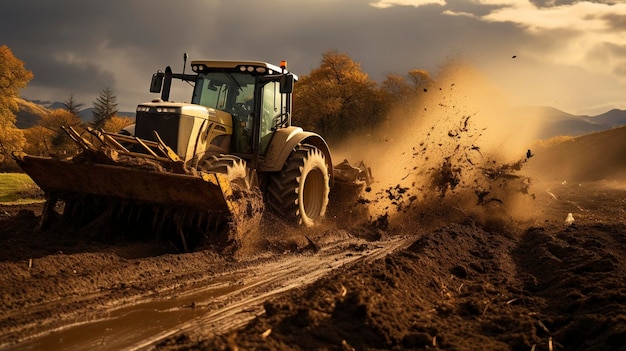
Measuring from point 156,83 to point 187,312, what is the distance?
617 centimetres

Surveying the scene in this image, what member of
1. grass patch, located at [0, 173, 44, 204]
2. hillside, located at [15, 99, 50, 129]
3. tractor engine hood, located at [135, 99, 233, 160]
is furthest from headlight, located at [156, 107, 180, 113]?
hillside, located at [15, 99, 50, 129]

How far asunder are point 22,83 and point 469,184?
30.6m

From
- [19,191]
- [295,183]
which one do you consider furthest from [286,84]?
[19,191]

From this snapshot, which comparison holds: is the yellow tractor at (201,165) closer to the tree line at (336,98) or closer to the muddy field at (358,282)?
the muddy field at (358,282)

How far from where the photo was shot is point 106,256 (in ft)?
21.8

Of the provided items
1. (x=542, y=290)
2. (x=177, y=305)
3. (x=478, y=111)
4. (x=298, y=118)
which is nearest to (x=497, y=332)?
(x=542, y=290)

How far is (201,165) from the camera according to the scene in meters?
8.79

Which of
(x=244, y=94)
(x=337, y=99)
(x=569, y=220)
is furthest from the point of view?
(x=337, y=99)

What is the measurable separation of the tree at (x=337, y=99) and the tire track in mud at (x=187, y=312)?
31272 mm

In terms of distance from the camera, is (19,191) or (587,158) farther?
(587,158)

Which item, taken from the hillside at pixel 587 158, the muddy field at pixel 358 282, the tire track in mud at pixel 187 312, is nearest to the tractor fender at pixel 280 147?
the muddy field at pixel 358 282

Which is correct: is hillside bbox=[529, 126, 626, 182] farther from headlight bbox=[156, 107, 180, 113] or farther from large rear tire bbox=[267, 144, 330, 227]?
headlight bbox=[156, 107, 180, 113]

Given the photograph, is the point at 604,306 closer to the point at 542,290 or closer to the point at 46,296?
the point at 542,290

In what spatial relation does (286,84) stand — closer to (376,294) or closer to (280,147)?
(280,147)
